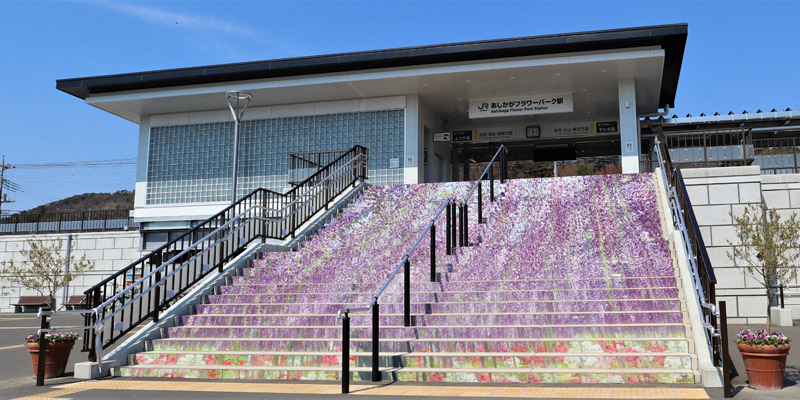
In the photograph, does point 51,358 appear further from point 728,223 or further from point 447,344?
point 728,223

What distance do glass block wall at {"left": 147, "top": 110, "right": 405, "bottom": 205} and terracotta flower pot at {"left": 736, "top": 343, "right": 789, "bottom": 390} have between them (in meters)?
14.3

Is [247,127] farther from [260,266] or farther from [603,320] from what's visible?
[603,320]

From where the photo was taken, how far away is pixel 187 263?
37.1 feet

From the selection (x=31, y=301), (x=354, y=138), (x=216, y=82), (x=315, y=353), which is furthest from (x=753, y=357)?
(x=31, y=301)

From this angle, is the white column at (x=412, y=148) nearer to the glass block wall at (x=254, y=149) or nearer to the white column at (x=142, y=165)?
the glass block wall at (x=254, y=149)

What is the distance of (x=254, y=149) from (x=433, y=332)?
573 inches

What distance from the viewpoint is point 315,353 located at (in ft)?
29.0

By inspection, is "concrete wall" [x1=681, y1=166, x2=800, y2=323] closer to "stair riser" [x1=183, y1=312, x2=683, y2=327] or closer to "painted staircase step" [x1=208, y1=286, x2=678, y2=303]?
"painted staircase step" [x1=208, y1=286, x2=678, y2=303]

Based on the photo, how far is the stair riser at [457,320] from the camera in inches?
340

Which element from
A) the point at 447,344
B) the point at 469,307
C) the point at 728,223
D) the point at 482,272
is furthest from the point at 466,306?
the point at 728,223

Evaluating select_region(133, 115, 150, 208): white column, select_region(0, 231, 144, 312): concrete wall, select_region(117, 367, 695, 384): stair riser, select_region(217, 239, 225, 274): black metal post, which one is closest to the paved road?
select_region(117, 367, 695, 384): stair riser

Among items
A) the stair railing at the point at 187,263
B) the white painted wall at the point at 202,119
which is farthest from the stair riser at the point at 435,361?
the white painted wall at the point at 202,119

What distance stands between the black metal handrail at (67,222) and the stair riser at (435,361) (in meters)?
18.7

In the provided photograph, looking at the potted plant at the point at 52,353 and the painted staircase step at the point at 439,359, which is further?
the potted plant at the point at 52,353
